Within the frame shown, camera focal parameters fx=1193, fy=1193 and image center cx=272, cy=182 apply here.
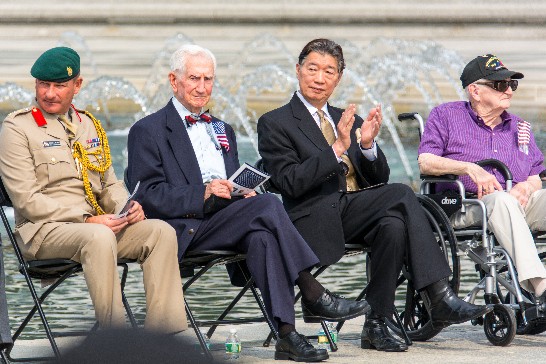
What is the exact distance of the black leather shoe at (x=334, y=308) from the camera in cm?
469

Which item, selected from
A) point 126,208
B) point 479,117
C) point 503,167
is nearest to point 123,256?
point 126,208

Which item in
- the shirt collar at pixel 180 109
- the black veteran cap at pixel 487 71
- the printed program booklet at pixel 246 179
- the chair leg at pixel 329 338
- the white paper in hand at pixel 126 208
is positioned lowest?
the chair leg at pixel 329 338

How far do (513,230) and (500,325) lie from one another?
417mm

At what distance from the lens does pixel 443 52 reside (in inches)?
775

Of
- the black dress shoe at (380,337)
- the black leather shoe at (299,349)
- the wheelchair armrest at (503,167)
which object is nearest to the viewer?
the black leather shoe at (299,349)

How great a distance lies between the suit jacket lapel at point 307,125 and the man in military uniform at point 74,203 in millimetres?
884

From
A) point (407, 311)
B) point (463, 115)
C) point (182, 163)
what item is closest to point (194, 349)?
point (182, 163)

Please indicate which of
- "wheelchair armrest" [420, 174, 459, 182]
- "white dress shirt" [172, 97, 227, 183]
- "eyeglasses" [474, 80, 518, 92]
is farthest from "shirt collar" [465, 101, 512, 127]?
"white dress shirt" [172, 97, 227, 183]

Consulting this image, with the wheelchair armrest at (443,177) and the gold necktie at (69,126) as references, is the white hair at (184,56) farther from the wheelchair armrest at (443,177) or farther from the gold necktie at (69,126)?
the wheelchair armrest at (443,177)

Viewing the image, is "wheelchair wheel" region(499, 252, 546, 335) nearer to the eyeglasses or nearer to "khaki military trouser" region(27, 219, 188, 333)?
the eyeglasses

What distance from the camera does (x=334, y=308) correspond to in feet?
15.5

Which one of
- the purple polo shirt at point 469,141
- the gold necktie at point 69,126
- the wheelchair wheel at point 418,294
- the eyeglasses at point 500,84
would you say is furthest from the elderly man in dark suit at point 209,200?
the eyeglasses at point 500,84

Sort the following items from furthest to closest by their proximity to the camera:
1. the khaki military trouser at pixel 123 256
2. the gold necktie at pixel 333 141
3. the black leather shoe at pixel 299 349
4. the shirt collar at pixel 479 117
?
the shirt collar at pixel 479 117 → the gold necktie at pixel 333 141 → the black leather shoe at pixel 299 349 → the khaki military trouser at pixel 123 256

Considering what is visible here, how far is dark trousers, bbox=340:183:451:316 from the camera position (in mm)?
4953
